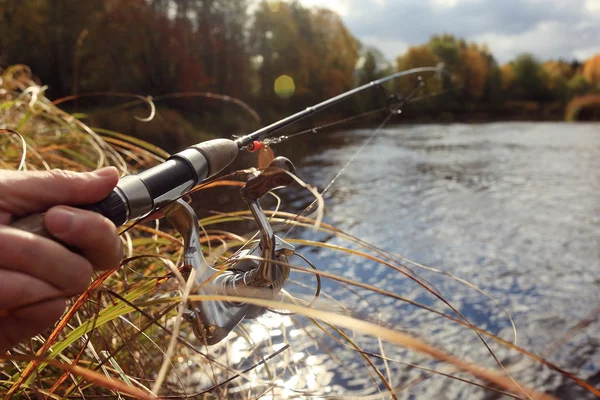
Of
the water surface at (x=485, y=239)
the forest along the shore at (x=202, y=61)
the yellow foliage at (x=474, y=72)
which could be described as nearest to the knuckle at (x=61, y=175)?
the water surface at (x=485, y=239)

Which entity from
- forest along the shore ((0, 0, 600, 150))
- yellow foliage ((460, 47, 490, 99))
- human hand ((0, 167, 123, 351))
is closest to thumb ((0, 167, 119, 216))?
human hand ((0, 167, 123, 351))

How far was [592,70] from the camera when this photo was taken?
126 feet

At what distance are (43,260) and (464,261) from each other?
156 inches

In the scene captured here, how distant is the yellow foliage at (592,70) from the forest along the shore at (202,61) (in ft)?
32.8

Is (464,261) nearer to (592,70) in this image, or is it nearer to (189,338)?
(189,338)

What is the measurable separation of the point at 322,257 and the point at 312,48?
1952 cm

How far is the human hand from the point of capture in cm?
58

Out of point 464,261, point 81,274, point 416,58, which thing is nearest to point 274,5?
point 416,58

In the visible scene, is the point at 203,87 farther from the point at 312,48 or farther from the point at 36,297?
the point at 36,297

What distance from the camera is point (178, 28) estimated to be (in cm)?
2047

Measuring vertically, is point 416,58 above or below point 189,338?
above

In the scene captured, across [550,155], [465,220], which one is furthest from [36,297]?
[550,155]

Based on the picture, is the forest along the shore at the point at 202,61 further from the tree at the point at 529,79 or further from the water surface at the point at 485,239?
the water surface at the point at 485,239

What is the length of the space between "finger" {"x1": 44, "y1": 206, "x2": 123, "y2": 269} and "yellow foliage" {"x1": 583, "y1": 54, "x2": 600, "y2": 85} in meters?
42.3
